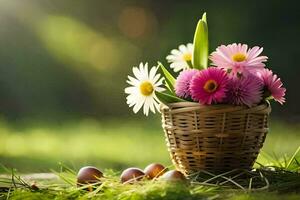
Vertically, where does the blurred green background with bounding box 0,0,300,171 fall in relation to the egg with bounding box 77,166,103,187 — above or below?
above

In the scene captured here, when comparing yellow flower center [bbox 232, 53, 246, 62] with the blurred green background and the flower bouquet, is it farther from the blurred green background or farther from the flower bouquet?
the blurred green background

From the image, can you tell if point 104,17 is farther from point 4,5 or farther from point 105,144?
point 105,144

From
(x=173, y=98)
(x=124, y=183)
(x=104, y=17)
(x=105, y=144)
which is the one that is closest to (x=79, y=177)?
(x=124, y=183)

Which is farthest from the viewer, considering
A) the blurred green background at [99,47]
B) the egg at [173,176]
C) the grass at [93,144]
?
the blurred green background at [99,47]

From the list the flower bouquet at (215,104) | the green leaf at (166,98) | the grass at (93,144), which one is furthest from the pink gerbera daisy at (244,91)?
the grass at (93,144)

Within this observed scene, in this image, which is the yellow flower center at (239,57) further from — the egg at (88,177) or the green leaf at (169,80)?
the egg at (88,177)

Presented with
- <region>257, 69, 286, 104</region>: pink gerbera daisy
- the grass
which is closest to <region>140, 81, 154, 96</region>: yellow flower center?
<region>257, 69, 286, 104</region>: pink gerbera daisy
